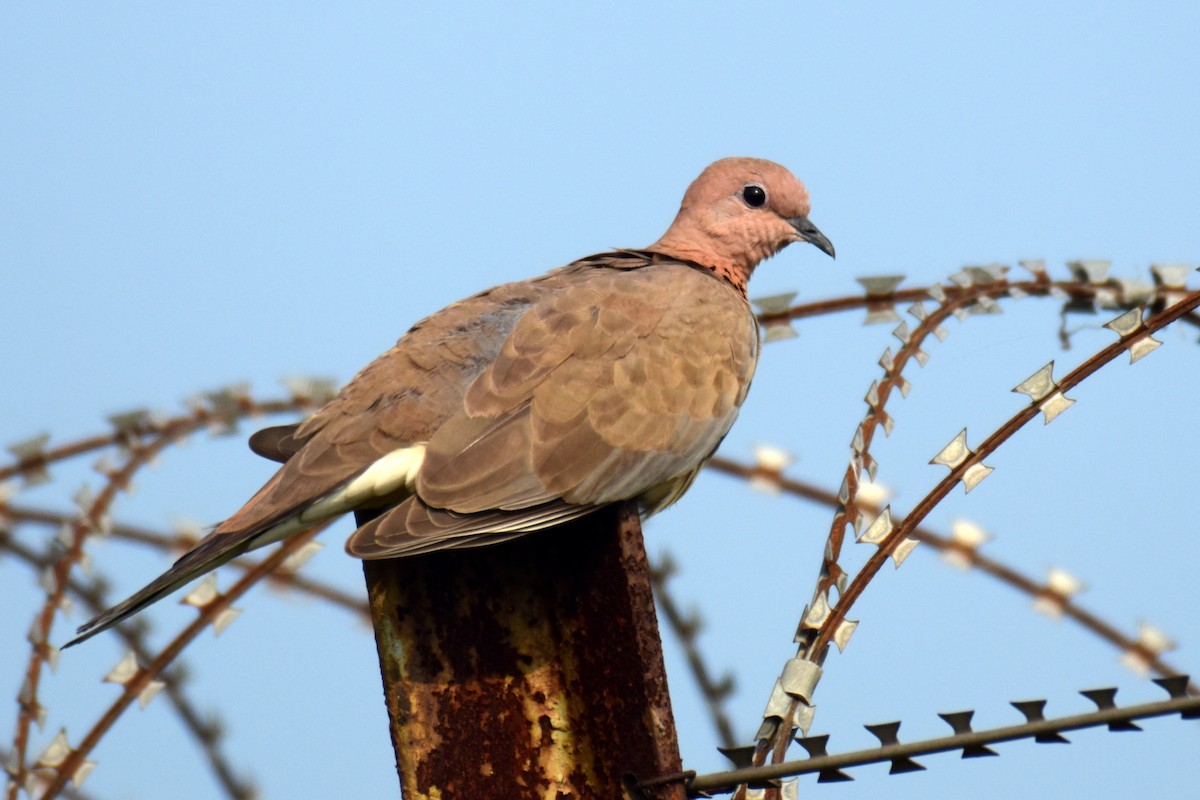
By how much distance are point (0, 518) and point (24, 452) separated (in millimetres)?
270

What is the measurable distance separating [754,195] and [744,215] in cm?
8

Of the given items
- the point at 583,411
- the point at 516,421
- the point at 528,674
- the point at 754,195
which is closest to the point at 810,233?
the point at 754,195

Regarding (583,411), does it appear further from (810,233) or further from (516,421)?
(810,233)

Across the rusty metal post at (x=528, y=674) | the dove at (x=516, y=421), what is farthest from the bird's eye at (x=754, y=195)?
the rusty metal post at (x=528, y=674)

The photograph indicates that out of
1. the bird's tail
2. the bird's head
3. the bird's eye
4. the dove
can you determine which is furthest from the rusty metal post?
the bird's eye

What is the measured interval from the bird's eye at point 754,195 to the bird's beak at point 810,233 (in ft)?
0.30

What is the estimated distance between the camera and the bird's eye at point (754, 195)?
3.94 metres

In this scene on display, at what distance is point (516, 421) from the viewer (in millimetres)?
2621

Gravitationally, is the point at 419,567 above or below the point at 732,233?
below

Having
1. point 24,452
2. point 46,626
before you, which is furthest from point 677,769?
point 24,452

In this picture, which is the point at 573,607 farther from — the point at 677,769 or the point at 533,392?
the point at 533,392

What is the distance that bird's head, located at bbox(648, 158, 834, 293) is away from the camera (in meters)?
3.88

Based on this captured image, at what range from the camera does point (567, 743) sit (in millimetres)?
2111

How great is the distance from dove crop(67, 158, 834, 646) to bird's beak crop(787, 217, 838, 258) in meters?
0.78
